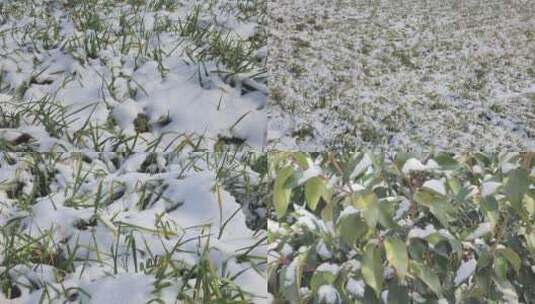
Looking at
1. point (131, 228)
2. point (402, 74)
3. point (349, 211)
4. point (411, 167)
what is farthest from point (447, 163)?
point (131, 228)

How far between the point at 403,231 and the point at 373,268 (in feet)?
0.49

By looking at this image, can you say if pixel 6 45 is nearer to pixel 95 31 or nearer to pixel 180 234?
pixel 95 31

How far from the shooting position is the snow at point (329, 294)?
1.64 m

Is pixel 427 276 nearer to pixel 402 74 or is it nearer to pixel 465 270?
pixel 465 270

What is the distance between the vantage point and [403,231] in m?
1.62

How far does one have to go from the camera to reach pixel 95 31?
2.33 meters

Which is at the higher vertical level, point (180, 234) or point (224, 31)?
point (224, 31)

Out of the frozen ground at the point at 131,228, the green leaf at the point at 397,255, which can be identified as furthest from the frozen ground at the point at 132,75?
the green leaf at the point at 397,255

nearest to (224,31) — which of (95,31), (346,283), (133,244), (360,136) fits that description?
(95,31)

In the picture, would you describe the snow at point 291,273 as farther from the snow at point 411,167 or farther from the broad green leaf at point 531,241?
the broad green leaf at point 531,241

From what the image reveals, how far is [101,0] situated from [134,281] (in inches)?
48.6

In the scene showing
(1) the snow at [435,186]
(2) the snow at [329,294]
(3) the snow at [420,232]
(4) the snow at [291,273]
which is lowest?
(2) the snow at [329,294]

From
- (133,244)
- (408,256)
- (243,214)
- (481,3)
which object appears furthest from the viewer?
(481,3)

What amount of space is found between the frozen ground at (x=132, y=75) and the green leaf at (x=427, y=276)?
63cm
